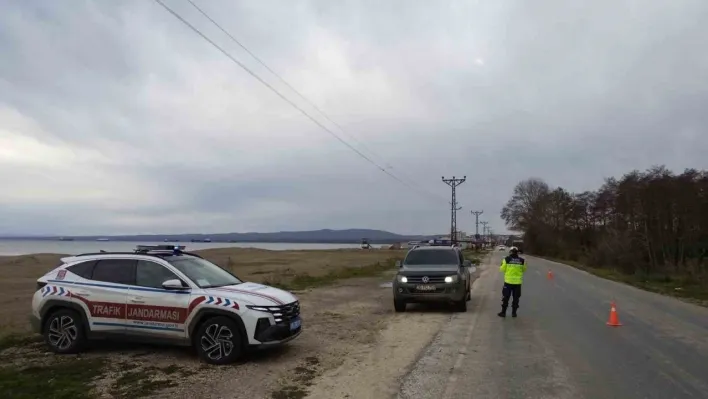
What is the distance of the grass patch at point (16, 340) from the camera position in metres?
9.73

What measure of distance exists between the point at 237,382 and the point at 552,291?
17073mm

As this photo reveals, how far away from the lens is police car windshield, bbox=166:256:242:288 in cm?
891

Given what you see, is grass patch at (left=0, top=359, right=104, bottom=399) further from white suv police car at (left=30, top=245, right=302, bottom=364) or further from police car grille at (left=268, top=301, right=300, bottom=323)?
police car grille at (left=268, top=301, right=300, bottom=323)

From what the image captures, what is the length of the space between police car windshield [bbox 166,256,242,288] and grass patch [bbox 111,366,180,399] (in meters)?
1.53

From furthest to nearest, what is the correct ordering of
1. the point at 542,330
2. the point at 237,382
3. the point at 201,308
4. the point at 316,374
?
the point at 542,330
the point at 201,308
the point at 316,374
the point at 237,382

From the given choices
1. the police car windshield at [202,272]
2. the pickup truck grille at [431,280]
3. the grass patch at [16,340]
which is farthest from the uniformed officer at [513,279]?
the grass patch at [16,340]

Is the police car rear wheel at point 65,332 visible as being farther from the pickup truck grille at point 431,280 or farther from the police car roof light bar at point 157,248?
the pickup truck grille at point 431,280

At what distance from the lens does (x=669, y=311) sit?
15672mm

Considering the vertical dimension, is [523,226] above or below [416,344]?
above

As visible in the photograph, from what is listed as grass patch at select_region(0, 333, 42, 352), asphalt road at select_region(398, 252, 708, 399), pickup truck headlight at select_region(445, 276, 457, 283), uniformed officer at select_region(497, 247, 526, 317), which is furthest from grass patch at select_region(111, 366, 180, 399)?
uniformed officer at select_region(497, 247, 526, 317)

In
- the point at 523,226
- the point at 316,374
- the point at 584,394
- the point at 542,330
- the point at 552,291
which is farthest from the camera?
the point at 523,226

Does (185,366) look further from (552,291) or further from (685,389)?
(552,291)

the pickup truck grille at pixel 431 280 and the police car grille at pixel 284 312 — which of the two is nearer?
the police car grille at pixel 284 312

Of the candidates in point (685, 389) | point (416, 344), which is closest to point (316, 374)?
point (416, 344)
